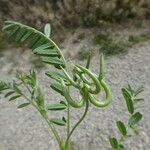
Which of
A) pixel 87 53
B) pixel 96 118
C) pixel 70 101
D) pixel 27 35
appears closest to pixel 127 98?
pixel 70 101

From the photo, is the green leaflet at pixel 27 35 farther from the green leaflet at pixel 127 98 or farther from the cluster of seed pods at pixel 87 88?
the green leaflet at pixel 127 98

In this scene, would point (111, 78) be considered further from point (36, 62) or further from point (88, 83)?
point (88, 83)

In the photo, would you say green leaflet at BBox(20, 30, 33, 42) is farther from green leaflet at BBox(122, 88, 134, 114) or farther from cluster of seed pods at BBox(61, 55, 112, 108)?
green leaflet at BBox(122, 88, 134, 114)

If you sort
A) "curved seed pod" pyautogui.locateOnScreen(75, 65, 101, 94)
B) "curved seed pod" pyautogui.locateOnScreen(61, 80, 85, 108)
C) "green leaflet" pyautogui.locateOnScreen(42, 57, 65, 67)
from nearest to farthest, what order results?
"curved seed pod" pyautogui.locateOnScreen(75, 65, 101, 94)
"curved seed pod" pyautogui.locateOnScreen(61, 80, 85, 108)
"green leaflet" pyautogui.locateOnScreen(42, 57, 65, 67)

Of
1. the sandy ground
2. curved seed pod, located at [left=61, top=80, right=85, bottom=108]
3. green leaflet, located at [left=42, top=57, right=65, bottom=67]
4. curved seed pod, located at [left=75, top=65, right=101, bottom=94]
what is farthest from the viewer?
the sandy ground

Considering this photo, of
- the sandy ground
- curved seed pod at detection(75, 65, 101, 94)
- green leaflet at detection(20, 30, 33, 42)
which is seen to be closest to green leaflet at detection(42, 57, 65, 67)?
green leaflet at detection(20, 30, 33, 42)

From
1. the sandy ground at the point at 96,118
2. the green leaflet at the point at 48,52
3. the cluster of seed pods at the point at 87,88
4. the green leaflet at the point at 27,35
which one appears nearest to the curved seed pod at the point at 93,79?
the cluster of seed pods at the point at 87,88

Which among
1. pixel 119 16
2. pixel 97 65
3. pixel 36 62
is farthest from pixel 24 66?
pixel 119 16

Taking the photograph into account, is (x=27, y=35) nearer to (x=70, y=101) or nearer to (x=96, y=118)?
(x=70, y=101)
